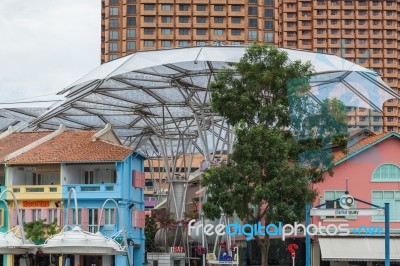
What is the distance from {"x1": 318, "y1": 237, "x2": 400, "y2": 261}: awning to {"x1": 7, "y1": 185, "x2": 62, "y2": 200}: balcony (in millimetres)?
18390

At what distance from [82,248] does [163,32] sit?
106 metres

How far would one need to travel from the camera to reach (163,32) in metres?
153

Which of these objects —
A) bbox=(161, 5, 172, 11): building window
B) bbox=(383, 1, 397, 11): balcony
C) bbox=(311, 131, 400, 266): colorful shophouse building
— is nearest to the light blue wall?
bbox=(311, 131, 400, 266): colorful shophouse building

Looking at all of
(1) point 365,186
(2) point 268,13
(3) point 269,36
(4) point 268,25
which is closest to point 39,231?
(1) point 365,186

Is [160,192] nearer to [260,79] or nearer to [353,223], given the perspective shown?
[353,223]

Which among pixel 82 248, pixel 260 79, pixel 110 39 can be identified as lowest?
pixel 82 248

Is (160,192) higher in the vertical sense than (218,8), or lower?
lower

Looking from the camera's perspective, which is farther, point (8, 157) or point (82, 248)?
point (8, 157)

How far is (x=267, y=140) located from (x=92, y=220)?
1875 centimetres

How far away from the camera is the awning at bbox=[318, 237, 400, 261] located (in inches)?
2333

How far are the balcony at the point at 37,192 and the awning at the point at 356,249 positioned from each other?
18.4m

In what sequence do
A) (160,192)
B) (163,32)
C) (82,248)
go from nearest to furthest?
(82,248) < (160,192) < (163,32)

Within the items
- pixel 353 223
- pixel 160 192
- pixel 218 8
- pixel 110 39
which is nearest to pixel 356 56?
pixel 218 8

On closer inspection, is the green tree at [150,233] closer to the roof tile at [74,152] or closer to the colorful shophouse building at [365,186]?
the roof tile at [74,152]
